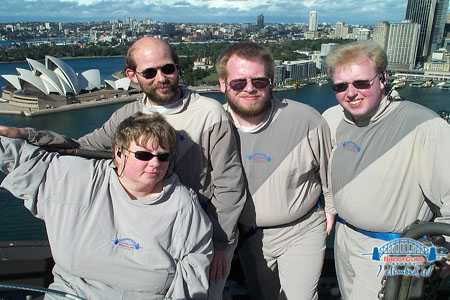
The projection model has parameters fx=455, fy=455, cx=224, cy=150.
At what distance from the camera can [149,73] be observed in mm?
952

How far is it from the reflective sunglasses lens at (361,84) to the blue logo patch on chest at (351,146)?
0.12 metres

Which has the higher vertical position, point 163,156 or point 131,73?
point 131,73

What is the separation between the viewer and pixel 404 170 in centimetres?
87

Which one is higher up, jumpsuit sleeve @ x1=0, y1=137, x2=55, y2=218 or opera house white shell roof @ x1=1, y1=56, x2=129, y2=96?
jumpsuit sleeve @ x1=0, y1=137, x2=55, y2=218

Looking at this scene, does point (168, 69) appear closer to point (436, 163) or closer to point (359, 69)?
point (359, 69)

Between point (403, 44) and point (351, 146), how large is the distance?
3917 centimetres

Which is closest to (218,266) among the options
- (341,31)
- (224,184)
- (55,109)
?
(224,184)

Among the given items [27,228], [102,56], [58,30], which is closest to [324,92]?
[27,228]

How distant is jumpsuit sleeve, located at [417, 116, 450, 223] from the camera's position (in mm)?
811

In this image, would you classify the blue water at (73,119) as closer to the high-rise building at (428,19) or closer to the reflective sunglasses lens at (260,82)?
the reflective sunglasses lens at (260,82)

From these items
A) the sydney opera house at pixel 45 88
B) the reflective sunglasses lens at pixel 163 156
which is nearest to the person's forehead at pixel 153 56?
the reflective sunglasses lens at pixel 163 156

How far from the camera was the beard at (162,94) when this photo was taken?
0.95 meters

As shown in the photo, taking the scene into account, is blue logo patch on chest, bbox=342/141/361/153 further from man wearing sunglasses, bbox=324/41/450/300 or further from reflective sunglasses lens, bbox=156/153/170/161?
reflective sunglasses lens, bbox=156/153/170/161

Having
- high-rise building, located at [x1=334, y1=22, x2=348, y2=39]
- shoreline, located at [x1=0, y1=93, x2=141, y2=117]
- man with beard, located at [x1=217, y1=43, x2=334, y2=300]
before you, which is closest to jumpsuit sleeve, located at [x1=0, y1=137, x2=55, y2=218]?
man with beard, located at [x1=217, y1=43, x2=334, y2=300]
